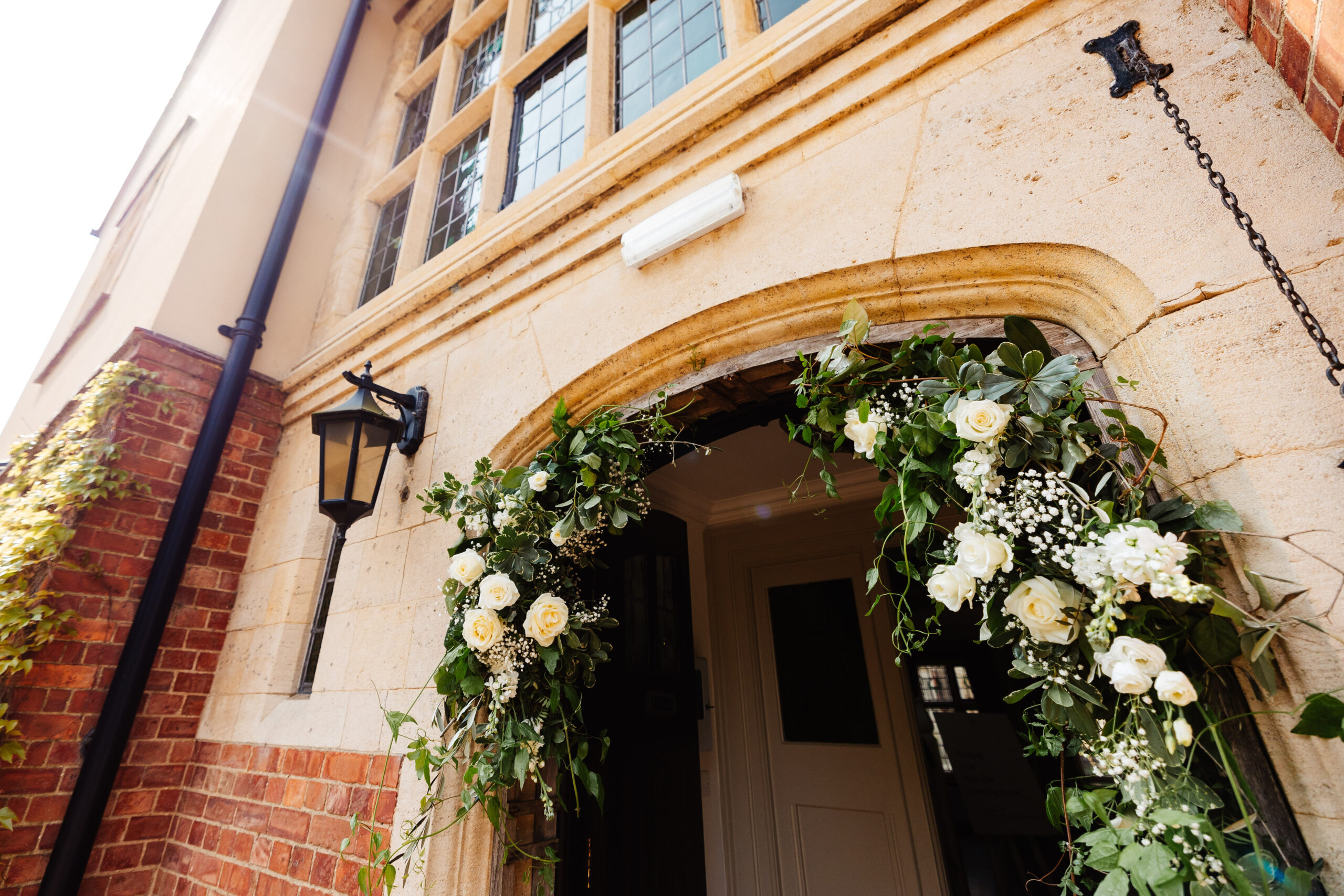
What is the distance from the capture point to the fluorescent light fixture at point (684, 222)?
1.74 metres

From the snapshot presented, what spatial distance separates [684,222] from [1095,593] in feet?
4.66

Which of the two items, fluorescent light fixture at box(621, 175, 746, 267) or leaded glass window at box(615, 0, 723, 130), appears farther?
leaded glass window at box(615, 0, 723, 130)

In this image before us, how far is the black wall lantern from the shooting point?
6.64 ft

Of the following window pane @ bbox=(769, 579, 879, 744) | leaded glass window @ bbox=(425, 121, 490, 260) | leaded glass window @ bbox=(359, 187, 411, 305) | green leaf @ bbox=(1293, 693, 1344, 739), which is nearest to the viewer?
green leaf @ bbox=(1293, 693, 1344, 739)

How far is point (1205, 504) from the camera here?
0.90 metres

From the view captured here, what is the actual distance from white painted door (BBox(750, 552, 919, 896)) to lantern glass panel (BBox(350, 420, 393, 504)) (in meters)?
2.89

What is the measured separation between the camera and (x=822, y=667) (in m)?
3.89

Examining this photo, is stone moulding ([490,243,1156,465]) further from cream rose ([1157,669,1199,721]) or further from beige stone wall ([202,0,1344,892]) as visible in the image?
cream rose ([1157,669,1199,721])

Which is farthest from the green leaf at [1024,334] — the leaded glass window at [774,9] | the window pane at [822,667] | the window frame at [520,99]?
the window pane at [822,667]

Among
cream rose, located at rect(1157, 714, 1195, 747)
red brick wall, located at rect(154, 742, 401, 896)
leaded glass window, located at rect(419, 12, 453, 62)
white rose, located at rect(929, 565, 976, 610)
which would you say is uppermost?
leaded glass window, located at rect(419, 12, 453, 62)

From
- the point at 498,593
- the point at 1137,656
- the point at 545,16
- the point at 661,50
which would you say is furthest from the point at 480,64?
the point at 1137,656

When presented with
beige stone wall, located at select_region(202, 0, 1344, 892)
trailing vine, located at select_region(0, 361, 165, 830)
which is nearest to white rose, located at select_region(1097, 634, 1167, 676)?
beige stone wall, located at select_region(202, 0, 1344, 892)

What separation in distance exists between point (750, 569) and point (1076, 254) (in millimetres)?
3411

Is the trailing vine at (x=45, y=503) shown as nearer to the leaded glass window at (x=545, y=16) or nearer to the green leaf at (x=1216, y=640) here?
the leaded glass window at (x=545, y=16)
